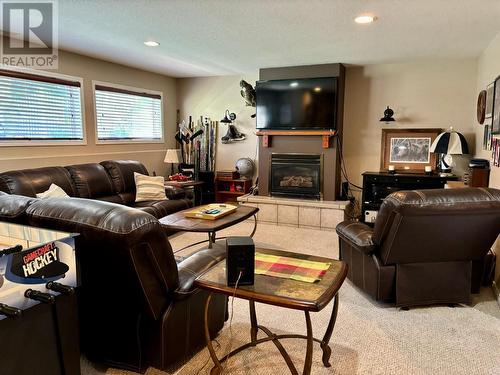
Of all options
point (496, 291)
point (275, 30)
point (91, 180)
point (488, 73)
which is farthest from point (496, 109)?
point (91, 180)

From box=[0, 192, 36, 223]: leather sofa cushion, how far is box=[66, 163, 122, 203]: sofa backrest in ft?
7.70

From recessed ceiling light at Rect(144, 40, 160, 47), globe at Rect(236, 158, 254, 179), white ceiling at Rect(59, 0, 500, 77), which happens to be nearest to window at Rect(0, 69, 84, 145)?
white ceiling at Rect(59, 0, 500, 77)

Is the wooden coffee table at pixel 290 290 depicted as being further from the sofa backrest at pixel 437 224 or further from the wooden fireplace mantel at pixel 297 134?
the wooden fireplace mantel at pixel 297 134

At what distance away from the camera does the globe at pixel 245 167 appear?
20.2ft

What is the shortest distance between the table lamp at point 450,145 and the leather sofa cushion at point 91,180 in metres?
4.26

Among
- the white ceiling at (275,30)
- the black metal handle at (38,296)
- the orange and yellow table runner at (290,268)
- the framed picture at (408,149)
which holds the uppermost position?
the white ceiling at (275,30)

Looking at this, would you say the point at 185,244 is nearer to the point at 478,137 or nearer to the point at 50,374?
the point at 50,374

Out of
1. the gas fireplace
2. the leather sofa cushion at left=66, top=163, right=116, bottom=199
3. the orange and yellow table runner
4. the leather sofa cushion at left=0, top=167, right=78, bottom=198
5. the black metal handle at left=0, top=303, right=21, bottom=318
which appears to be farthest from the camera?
the gas fireplace

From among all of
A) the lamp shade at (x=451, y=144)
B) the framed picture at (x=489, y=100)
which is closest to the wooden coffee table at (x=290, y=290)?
the framed picture at (x=489, y=100)

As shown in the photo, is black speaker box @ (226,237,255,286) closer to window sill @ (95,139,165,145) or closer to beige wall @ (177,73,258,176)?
window sill @ (95,139,165,145)

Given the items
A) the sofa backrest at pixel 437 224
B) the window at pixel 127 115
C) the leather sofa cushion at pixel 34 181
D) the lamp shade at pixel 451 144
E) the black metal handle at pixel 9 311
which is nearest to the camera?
the black metal handle at pixel 9 311

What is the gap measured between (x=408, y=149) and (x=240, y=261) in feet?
→ 14.6

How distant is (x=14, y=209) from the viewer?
6.24ft

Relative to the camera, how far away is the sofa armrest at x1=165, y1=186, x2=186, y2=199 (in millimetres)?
4930
